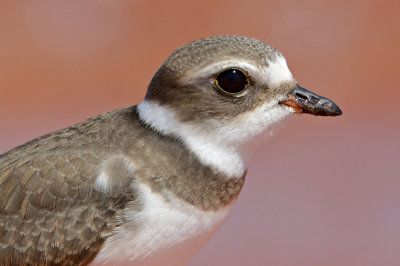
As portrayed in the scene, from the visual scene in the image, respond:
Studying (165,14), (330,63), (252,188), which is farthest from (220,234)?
(165,14)

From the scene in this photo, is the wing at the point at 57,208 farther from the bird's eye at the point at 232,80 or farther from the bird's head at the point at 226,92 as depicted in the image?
the bird's eye at the point at 232,80

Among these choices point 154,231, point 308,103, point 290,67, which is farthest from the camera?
point 290,67

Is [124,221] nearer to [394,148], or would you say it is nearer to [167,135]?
[167,135]

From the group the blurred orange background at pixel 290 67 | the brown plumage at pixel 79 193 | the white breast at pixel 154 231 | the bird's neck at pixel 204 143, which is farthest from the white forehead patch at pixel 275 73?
the blurred orange background at pixel 290 67

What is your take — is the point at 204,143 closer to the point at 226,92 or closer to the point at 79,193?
the point at 226,92

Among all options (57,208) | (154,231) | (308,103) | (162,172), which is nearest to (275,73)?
(308,103)
